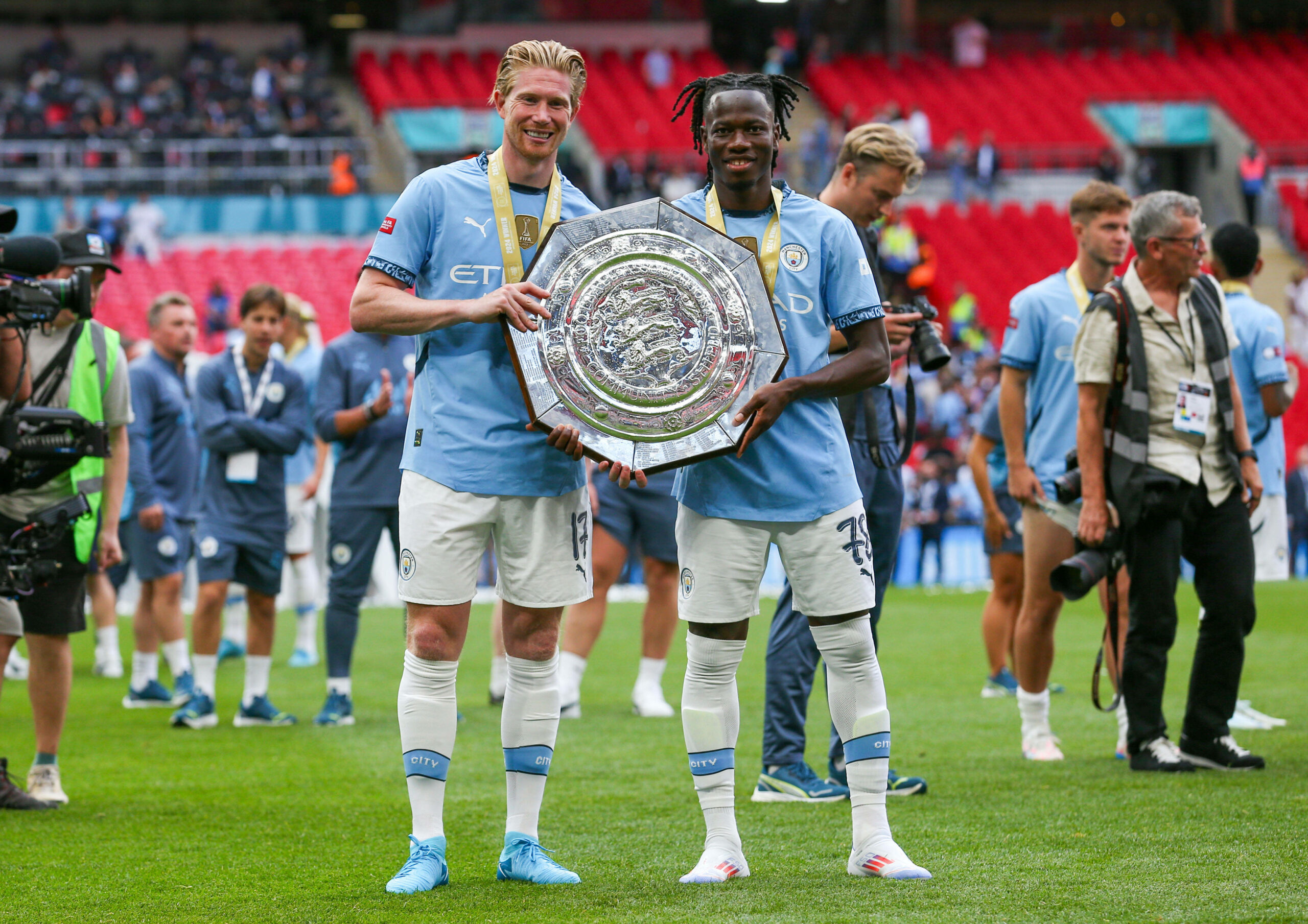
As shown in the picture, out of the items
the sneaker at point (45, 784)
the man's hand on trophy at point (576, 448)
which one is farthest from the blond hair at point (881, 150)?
the sneaker at point (45, 784)

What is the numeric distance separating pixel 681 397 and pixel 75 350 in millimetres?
2568

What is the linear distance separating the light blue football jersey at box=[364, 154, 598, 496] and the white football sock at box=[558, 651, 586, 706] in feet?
11.2

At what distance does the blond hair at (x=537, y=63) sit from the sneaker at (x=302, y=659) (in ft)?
20.8

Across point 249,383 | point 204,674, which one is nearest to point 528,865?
point 204,674

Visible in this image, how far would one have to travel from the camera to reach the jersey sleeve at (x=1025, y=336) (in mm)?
5824

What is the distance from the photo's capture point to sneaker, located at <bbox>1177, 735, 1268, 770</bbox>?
5.33m

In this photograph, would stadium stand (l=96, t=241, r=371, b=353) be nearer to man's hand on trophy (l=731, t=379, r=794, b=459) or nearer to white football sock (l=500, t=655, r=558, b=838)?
white football sock (l=500, t=655, r=558, b=838)

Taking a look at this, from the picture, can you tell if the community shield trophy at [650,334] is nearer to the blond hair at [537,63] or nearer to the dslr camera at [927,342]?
the blond hair at [537,63]

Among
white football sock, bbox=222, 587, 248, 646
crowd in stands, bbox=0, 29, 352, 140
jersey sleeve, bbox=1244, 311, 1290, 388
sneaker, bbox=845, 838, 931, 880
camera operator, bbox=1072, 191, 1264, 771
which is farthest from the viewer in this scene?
crowd in stands, bbox=0, 29, 352, 140

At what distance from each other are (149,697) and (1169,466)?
5400 millimetres

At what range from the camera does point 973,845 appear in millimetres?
4168

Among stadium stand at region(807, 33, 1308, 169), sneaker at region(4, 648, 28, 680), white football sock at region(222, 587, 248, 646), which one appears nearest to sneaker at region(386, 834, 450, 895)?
sneaker at region(4, 648, 28, 680)

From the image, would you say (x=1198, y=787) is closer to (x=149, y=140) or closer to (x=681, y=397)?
(x=681, y=397)

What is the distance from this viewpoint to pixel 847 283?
388cm
